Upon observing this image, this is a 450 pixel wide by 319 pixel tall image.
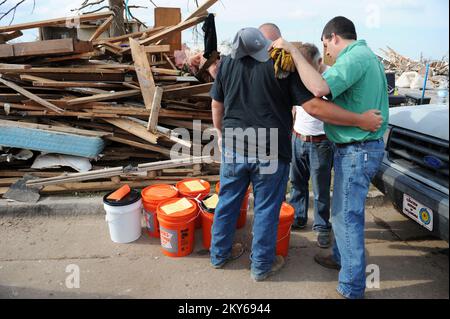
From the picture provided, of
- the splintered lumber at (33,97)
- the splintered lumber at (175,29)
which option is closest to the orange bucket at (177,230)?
the splintered lumber at (33,97)

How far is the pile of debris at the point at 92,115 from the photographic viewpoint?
459 cm

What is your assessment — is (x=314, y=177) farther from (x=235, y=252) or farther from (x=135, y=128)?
(x=135, y=128)

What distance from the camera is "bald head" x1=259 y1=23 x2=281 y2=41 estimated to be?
299 centimetres

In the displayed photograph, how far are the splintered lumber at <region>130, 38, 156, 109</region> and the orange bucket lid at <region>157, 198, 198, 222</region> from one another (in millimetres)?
1725

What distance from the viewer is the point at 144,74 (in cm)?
484

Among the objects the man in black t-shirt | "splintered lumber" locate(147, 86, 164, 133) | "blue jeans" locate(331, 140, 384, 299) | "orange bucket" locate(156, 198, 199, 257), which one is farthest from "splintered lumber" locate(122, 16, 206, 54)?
"blue jeans" locate(331, 140, 384, 299)

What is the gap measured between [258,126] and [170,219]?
4.27 ft

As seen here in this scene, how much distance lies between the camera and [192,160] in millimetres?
4676

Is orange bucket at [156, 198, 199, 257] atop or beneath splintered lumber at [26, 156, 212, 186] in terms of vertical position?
beneath

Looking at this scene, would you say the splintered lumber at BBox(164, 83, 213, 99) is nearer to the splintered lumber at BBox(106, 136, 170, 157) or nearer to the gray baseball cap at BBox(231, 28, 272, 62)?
the splintered lumber at BBox(106, 136, 170, 157)

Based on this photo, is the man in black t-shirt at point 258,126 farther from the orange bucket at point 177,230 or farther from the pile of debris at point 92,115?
the pile of debris at point 92,115
